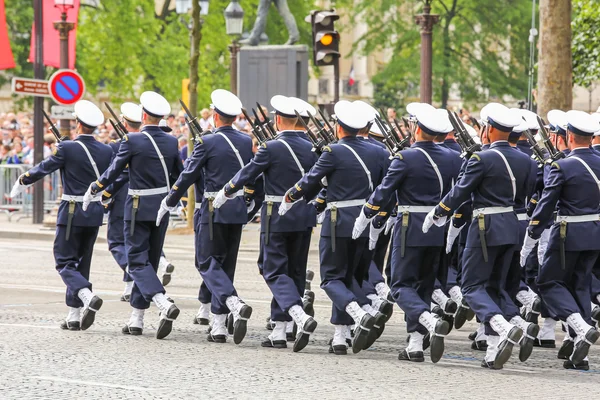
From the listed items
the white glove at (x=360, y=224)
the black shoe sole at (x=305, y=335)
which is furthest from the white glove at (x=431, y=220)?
the black shoe sole at (x=305, y=335)

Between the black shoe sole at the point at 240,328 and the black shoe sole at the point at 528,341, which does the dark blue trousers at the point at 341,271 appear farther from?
the black shoe sole at the point at 528,341

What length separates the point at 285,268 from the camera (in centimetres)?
1219

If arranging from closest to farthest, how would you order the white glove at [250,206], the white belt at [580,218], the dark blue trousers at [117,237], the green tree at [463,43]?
the white belt at [580,218] → the white glove at [250,206] → the dark blue trousers at [117,237] → the green tree at [463,43]

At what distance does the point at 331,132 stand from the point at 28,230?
12267 mm

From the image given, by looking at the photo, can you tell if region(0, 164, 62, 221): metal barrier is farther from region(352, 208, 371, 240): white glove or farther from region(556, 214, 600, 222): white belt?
region(556, 214, 600, 222): white belt

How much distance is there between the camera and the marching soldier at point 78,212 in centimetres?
1289

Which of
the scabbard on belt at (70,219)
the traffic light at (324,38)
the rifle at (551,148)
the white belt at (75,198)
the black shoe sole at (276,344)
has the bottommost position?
the black shoe sole at (276,344)

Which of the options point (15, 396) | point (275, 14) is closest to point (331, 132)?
point (15, 396)

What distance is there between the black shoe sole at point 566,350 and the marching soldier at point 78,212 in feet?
13.4

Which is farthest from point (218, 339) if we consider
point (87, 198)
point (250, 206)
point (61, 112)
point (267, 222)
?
point (61, 112)

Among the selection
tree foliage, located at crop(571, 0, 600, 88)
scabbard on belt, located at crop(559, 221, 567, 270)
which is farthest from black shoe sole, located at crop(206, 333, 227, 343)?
tree foliage, located at crop(571, 0, 600, 88)

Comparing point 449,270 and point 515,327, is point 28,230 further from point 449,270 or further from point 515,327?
point 515,327

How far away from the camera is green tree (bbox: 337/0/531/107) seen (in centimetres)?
4647

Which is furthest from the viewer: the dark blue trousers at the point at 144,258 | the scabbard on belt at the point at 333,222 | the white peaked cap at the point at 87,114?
the white peaked cap at the point at 87,114
